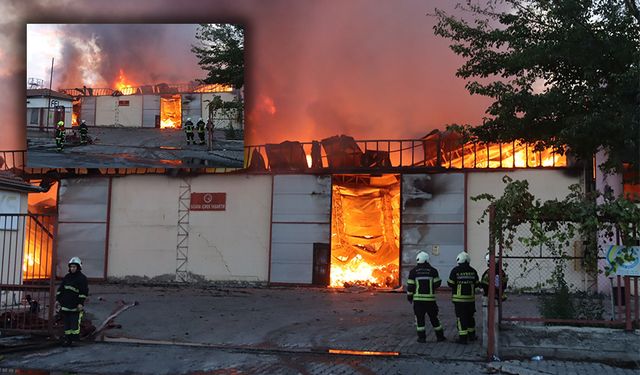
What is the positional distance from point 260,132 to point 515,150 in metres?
10.9

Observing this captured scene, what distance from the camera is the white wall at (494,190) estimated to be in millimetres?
20406

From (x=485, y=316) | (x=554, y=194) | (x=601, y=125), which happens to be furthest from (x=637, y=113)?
(x=554, y=194)

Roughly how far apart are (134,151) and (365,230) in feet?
32.0

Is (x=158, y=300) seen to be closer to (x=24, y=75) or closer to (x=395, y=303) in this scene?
(x=395, y=303)

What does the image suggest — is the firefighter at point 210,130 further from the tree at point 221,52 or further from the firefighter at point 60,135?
the firefighter at point 60,135

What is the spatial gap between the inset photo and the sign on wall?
150 centimetres

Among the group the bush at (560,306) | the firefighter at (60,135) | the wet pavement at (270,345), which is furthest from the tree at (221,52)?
the bush at (560,306)

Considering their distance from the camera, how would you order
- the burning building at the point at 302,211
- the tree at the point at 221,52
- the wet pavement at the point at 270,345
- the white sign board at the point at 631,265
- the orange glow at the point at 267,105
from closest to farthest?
the wet pavement at the point at 270,345, the white sign board at the point at 631,265, the tree at the point at 221,52, the burning building at the point at 302,211, the orange glow at the point at 267,105

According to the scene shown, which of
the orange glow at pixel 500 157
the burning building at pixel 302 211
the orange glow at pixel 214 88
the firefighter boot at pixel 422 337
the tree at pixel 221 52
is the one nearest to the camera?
the firefighter boot at pixel 422 337

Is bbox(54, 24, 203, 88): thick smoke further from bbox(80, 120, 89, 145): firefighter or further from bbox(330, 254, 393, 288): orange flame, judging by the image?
bbox(330, 254, 393, 288): orange flame

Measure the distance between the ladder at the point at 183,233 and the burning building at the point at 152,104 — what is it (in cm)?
286

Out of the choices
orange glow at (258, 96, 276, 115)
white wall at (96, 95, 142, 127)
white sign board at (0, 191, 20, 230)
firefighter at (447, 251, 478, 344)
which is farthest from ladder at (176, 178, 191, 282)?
firefighter at (447, 251, 478, 344)

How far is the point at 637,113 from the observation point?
8.95 meters

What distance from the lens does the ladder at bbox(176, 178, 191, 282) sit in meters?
22.8
